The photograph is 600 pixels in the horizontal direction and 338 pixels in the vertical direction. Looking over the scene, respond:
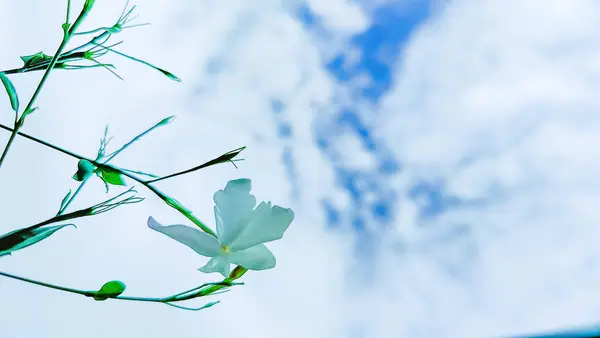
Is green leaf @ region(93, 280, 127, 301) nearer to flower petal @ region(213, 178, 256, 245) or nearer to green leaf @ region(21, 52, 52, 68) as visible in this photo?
flower petal @ region(213, 178, 256, 245)

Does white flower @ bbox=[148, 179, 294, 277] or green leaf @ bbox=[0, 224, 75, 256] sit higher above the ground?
green leaf @ bbox=[0, 224, 75, 256]

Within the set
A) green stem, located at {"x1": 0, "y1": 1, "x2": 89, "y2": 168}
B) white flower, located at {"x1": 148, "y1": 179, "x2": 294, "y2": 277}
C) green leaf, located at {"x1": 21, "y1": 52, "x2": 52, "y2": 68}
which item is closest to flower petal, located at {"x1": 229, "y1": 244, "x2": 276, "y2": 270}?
white flower, located at {"x1": 148, "y1": 179, "x2": 294, "y2": 277}

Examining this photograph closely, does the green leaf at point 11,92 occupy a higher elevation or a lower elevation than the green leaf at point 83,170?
higher

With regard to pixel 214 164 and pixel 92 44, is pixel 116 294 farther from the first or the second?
pixel 92 44

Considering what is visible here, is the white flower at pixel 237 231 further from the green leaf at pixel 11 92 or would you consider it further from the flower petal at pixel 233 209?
the green leaf at pixel 11 92

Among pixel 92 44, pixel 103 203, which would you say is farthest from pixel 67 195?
pixel 92 44

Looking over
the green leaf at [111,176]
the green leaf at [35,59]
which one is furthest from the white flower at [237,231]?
the green leaf at [35,59]

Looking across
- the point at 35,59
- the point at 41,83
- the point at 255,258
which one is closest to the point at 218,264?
the point at 255,258
